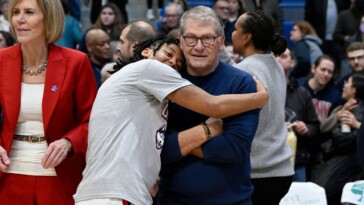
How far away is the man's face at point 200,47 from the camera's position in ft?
12.2

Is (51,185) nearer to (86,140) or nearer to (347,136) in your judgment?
(86,140)

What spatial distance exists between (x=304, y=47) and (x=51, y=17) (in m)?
6.60

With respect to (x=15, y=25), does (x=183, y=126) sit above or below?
below

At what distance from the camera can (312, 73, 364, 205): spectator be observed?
24.2 feet

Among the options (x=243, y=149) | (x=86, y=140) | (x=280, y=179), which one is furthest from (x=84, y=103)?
(x=280, y=179)

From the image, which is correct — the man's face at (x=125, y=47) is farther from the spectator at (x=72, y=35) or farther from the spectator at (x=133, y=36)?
the spectator at (x=72, y=35)

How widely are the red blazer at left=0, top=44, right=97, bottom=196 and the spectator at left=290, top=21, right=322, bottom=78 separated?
6.05 m

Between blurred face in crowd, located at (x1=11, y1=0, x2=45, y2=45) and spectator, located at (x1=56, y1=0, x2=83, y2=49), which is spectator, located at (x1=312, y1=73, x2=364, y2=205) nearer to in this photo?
spectator, located at (x1=56, y1=0, x2=83, y2=49)

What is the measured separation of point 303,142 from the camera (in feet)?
25.3

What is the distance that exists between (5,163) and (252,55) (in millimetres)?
1587

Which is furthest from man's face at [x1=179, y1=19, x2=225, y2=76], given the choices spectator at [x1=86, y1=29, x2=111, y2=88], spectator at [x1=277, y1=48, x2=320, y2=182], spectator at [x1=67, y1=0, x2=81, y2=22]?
spectator at [x1=67, y1=0, x2=81, y2=22]

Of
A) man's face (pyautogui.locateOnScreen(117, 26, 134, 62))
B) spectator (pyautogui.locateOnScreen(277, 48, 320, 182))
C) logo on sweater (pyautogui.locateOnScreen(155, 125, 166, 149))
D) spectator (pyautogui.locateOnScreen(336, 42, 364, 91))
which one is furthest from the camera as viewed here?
spectator (pyautogui.locateOnScreen(336, 42, 364, 91))

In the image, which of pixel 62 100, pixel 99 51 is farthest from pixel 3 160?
pixel 99 51

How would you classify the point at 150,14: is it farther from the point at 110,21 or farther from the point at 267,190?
the point at 267,190
